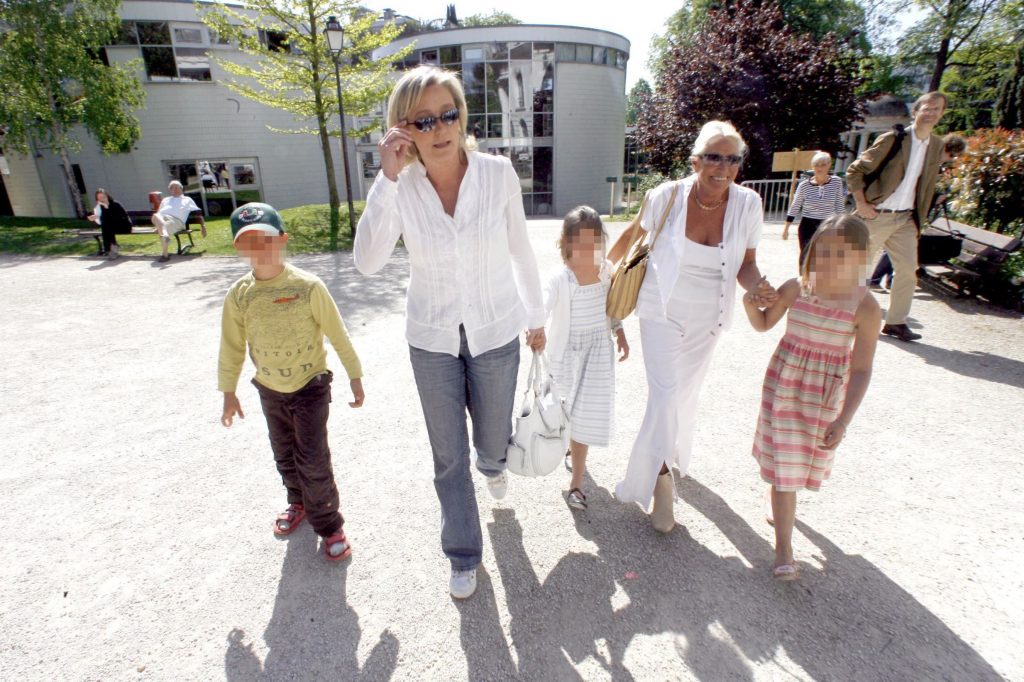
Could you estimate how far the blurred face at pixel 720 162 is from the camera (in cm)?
249

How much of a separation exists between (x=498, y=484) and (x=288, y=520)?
1.17 metres

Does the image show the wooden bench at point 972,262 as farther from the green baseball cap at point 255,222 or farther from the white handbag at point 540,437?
the green baseball cap at point 255,222

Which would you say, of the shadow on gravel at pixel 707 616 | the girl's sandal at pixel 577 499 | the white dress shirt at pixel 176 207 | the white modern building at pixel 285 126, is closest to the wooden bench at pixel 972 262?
the shadow on gravel at pixel 707 616

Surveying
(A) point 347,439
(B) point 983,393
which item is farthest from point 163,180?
(B) point 983,393

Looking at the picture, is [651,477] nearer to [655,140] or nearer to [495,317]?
[495,317]

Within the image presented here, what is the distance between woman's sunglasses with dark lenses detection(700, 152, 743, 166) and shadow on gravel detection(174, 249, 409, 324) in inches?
195

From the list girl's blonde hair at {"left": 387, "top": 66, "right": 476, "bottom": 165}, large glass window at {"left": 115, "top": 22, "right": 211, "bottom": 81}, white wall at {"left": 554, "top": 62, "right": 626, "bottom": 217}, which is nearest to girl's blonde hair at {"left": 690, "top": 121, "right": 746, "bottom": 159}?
girl's blonde hair at {"left": 387, "top": 66, "right": 476, "bottom": 165}

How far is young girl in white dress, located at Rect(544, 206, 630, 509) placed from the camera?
2844 mm

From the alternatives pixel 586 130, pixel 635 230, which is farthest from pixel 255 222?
pixel 586 130

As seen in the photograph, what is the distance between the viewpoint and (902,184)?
16.2ft

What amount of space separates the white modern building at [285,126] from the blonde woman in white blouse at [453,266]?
19013mm

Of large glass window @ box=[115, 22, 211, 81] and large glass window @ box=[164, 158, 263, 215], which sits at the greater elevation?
large glass window @ box=[115, 22, 211, 81]

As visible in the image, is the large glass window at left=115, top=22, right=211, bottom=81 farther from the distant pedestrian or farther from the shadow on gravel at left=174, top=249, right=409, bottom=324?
the distant pedestrian

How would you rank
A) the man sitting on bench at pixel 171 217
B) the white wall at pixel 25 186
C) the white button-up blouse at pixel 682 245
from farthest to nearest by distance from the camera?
1. the white wall at pixel 25 186
2. the man sitting on bench at pixel 171 217
3. the white button-up blouse at pixel 682 245
